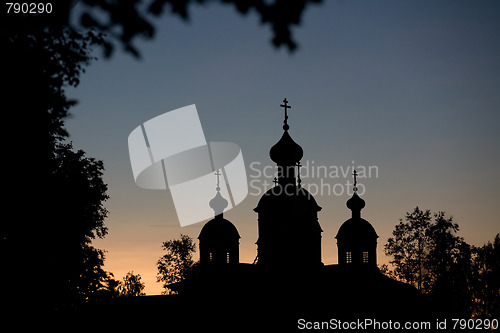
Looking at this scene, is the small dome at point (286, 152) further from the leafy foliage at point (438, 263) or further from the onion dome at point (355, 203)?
the leafy foliage at point (438, 263)

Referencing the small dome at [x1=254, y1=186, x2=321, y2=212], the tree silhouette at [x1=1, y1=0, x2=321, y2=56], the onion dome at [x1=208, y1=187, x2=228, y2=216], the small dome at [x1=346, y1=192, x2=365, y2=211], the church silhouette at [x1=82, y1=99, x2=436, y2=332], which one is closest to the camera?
the tree silhouette at [x1=1, y1=0, x2=321, y2=56]

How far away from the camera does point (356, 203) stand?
110 feet

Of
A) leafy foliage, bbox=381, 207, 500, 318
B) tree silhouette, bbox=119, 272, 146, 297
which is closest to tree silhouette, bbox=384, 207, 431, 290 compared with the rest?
leafy foliage, bbox=381, 207, 500, 318

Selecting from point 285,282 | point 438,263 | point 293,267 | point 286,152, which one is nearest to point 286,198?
point 286,152

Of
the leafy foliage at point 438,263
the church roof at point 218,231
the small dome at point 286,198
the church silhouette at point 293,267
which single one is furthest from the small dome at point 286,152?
the leafy foliage at point 438,263

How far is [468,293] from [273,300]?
23.2 meters

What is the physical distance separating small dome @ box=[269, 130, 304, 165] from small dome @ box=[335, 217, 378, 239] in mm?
4834

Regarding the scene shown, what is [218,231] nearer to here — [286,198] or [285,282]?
[286,198]

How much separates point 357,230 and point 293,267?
4806mm

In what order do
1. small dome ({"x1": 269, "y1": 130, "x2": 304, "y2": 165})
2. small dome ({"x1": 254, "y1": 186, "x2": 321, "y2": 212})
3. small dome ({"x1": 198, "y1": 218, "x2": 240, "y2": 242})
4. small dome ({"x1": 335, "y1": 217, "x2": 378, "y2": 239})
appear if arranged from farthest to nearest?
small dome ({"x1": 198, "y1": 218, "x2": 240, "y2": 242}) → small dome ({"x1": 335, "y1": 217, "x2": 378, "y2": 239}) → small dome ({"x1": 269, "y1": 130, "x2": 304, "y2": 165}) → small dome ({"x1": 254, "y1": 186, "x2": 321, "y2": 212})

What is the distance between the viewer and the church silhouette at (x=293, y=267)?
27.8 metres

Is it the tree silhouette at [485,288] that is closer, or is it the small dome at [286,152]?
the small dome at [286,152]

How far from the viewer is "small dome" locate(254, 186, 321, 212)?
3058 centimetres

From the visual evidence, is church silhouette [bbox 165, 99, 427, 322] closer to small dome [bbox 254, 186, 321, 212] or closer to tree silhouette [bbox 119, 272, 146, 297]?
small dome [bbox 254, 186, 321, 212]
